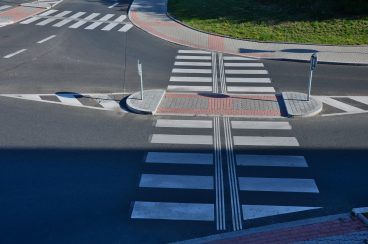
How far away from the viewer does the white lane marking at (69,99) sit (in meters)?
16.7

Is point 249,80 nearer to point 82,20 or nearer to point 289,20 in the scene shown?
point 289,20

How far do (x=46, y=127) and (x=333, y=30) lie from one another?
1789 cm

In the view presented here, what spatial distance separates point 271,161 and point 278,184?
121cm

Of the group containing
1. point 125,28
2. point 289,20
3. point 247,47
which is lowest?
point 247,47

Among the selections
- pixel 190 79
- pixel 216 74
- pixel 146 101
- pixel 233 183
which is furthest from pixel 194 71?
pixel 233 183

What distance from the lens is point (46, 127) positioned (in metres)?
14.6

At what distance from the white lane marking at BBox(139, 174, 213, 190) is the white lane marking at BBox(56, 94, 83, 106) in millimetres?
6243

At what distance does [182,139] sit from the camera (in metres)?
13.7

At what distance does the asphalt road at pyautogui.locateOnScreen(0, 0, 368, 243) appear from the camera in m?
9.76

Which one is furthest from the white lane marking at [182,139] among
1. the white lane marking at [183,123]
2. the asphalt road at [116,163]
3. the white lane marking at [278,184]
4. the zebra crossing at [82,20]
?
the zebra crossing at [82,20]

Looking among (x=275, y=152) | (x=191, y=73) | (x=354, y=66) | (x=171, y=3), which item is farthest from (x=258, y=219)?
(x=171, y=3)

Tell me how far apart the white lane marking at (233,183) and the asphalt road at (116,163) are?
11cm

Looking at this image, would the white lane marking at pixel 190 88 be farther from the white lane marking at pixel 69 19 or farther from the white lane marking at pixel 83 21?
the white lane marking at pixel 69 19

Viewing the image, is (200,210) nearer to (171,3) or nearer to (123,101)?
(123,101)
